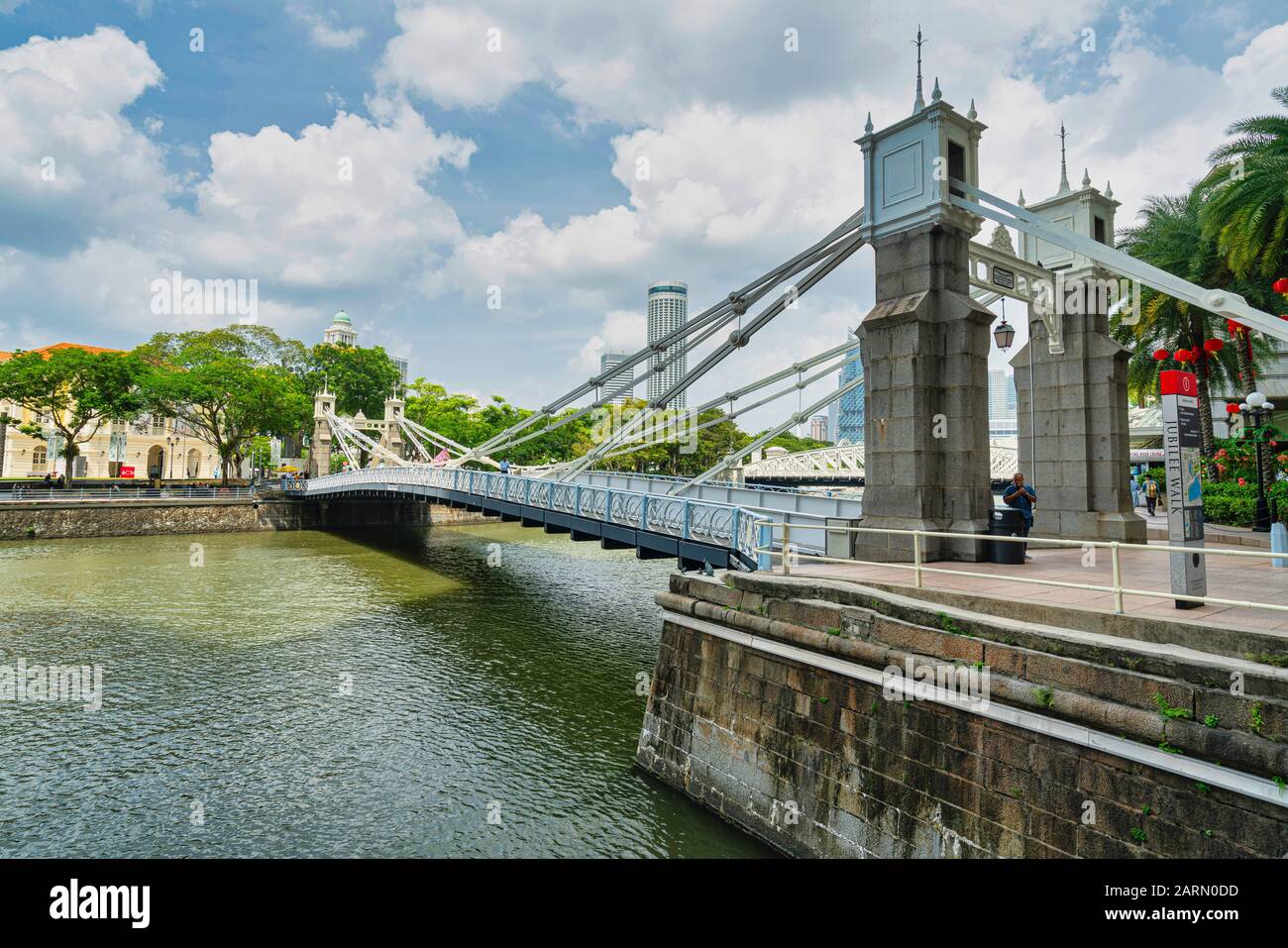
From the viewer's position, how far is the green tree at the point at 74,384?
38875mm

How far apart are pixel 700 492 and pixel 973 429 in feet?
39.1

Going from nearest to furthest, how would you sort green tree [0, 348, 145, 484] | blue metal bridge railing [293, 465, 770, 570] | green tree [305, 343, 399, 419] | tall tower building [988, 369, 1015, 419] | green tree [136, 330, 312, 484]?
blue metal bridge railing [293, 465, 770, 570] < green tree [0, 348, 145, 484] < green tree [136, 330, 312, 484] < green tree [305, 343, 399, 419] < tall tower building [988, 369, 1015, 419]

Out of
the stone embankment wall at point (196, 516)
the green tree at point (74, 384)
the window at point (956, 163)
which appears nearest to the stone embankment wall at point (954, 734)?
the window at point (956, 163)

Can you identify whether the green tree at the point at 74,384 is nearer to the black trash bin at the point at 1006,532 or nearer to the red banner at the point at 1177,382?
the black trash bin at the point at 1006,532

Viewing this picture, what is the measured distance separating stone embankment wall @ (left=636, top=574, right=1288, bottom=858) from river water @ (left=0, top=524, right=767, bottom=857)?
3.64 feet

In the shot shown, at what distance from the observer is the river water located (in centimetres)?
795

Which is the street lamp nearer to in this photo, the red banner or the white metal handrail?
the white metal handrail

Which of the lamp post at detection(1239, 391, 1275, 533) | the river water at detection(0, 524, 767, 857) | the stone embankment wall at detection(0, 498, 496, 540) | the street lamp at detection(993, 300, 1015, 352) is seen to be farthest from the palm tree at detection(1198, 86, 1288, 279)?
the stone embankment wall at detection(0, 498, 496, 540)

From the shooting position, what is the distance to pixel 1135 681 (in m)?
4.79

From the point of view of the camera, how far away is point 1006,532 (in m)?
11.1

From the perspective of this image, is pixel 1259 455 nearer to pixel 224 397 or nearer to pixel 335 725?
pixel 335 725
